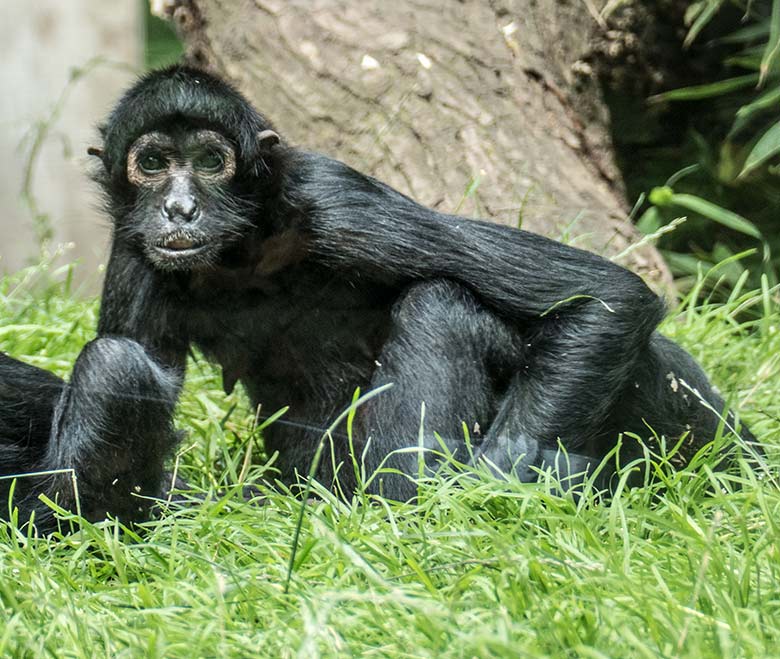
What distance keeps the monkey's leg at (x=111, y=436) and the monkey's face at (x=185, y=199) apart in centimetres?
55

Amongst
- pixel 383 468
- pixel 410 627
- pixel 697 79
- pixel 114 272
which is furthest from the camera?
pixel 697 79

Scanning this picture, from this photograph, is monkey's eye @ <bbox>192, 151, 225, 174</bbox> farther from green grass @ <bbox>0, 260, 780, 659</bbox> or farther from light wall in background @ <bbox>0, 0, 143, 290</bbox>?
light wall in background @ <bbox>0, 0, 143, 290</bbox>

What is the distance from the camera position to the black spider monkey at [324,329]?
5.07 m

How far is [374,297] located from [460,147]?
2.61 meters

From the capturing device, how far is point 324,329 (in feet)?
18.2

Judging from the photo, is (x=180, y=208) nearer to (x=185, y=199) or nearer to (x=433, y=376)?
(x=185, y=199)

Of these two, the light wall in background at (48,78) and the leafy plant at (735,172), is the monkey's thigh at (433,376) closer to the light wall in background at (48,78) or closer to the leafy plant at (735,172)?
the leafy plant at (735,172)

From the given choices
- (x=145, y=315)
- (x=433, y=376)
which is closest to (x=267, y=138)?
(x=145, y=315)

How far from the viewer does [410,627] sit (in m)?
3.46

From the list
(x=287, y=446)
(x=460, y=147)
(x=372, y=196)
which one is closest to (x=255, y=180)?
(x=372, y=196)

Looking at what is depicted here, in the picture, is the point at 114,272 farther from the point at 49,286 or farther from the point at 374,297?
the point at 49,286

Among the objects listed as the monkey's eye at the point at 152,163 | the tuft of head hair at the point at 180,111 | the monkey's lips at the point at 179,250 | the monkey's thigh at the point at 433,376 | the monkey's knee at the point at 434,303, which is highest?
the tuft of head hair at the point at 180,111

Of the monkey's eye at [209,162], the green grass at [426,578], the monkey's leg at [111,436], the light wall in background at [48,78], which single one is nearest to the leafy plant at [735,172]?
the monkey's eye at [209,162]

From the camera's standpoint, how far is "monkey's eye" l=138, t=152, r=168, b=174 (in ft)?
17.9
